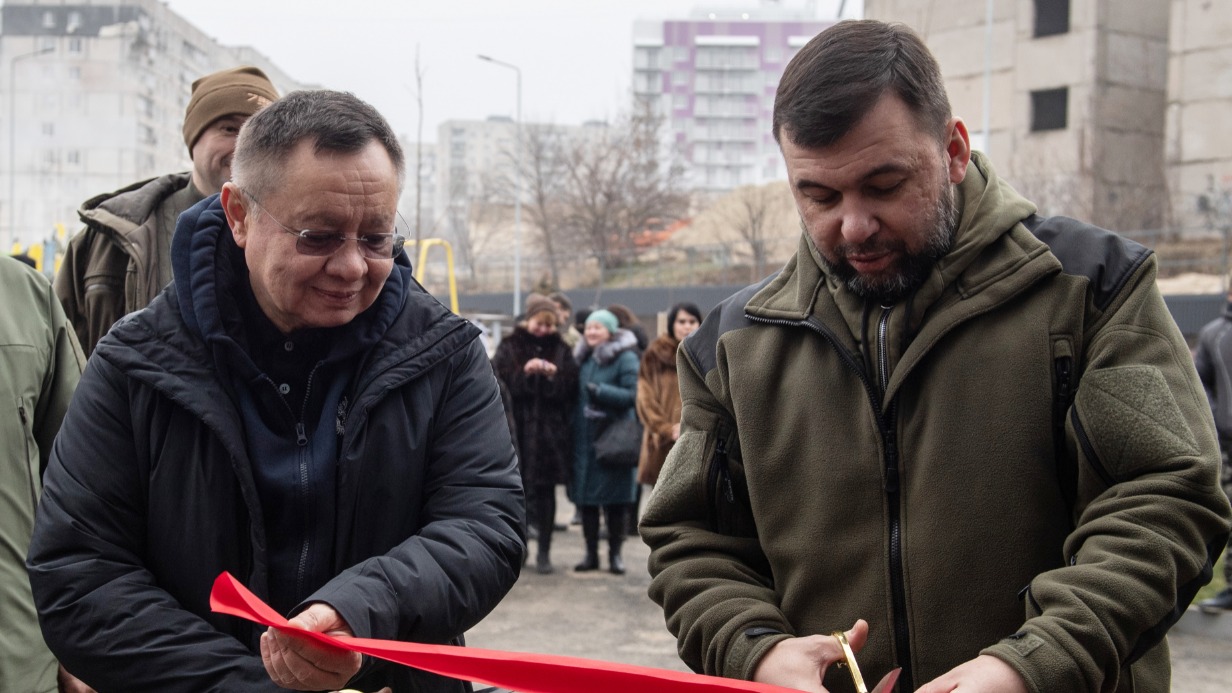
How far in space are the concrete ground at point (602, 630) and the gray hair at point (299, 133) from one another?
5067 millimetres

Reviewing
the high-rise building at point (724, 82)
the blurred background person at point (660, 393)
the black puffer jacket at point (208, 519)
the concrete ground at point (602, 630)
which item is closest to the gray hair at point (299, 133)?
the black puffer jacket at point (208, 519)

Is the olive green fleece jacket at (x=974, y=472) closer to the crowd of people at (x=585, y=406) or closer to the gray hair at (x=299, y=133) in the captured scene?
the gray hair at (x=299, y=133)

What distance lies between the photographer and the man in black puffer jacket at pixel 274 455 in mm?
2377

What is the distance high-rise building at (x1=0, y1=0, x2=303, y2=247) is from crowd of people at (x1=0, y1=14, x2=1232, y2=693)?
67014 millimetres

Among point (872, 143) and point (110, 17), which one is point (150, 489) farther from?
point (110, 17)

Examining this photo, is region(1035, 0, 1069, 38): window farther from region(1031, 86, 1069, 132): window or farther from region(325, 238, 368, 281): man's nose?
region(325, 238, 368, 281): man's nose

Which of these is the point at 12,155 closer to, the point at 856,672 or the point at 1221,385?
the point at 1221,385

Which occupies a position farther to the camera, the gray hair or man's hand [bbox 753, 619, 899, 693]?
the gray hair

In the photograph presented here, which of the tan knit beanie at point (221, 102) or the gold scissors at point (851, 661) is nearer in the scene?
the gold scissors at point (851, 661)

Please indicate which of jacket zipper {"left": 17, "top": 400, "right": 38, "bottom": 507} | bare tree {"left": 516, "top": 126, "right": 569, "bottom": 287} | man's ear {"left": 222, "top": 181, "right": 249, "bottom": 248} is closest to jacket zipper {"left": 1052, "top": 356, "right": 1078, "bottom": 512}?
man's ear {"left": 222, "top": 181, "right": 249, "bottom": 248}

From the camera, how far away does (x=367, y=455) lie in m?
2.49

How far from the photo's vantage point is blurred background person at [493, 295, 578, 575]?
10.5 meters

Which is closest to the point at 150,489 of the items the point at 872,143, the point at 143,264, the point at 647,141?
the point at 872,143

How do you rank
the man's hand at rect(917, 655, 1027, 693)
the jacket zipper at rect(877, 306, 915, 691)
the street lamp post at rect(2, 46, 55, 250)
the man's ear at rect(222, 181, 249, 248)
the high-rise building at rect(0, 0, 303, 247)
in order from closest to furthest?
1. the man's hand at rect(917, 655, 1027, 693)
2. the jacket zipper at rect(877, 306, 915, 691)
3. the man's ear at rect(222, 181, 249, 248)
4. the street lamp post at rect(2, 46, 55, 250)
5. the high-rise building at rect(0, 0, 303, 247)
